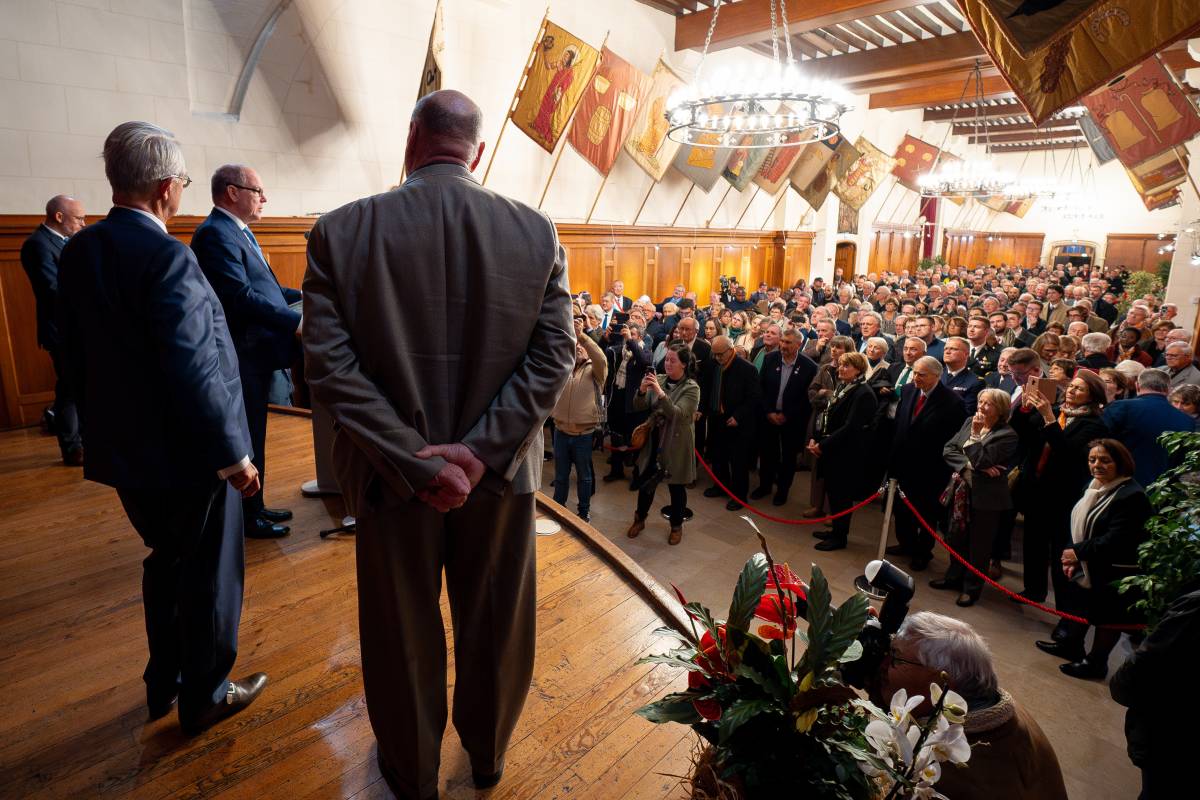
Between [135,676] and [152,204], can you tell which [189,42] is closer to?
[152,204]

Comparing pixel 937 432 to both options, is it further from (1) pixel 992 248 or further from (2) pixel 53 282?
(1) pixel 992 248

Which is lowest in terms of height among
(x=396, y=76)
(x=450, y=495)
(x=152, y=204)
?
(x=450, y=495)

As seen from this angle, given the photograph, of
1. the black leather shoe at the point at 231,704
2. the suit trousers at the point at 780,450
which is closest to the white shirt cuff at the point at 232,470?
the black leather shoe at the point at 231,704

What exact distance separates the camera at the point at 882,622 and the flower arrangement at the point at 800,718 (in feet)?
0.58

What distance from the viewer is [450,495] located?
1343mm

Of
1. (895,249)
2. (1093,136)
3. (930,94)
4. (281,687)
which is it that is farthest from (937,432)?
(895,249)

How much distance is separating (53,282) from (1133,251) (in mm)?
34803

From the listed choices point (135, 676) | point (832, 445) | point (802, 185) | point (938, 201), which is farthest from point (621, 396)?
point (938, 201)

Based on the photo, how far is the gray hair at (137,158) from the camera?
5.48 ft

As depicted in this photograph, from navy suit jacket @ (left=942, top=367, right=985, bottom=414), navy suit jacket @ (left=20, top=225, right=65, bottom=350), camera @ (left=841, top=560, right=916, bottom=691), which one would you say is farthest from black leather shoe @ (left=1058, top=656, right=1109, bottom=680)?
navy suit jacket @ (left=20, top=225, right=65, bottom=350)

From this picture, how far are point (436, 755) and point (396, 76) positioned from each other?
30.6 feet

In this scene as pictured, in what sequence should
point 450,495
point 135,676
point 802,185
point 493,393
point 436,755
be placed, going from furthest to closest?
1. point 802,185
2. point 135,676
3. point 436,755
4. point 493,393
5. point 450,495

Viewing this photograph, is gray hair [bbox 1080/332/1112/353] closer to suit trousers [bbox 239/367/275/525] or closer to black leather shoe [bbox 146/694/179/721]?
suit trousers [bbox 239/367/275/525]

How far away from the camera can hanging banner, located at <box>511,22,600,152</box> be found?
8406 mm
